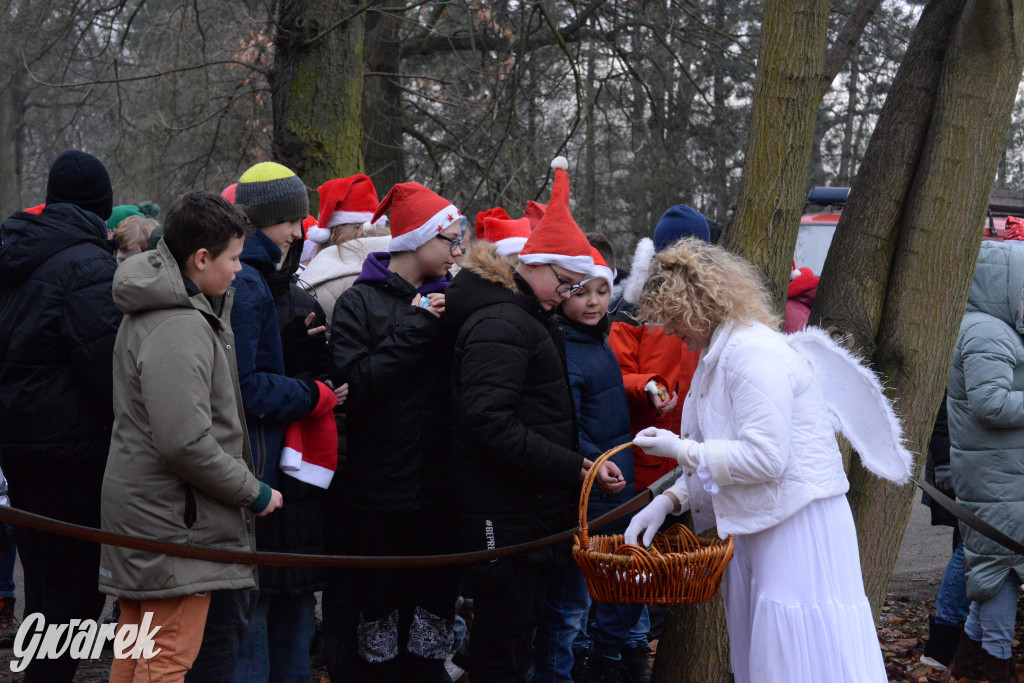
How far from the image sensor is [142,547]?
2.69 meters

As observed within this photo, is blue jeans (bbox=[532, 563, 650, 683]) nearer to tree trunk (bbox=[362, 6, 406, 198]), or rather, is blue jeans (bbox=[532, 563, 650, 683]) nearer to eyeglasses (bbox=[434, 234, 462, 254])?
eyeglasses (bbox=[434, 234, 462, 254])

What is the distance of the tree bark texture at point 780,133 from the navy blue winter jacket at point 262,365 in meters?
1.80

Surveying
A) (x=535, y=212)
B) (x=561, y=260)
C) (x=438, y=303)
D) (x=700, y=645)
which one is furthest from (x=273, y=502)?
(x=535, y=212)

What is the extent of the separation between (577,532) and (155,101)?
1021cm

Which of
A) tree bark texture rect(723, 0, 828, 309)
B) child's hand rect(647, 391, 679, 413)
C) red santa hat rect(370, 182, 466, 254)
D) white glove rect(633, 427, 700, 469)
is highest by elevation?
tree bark texture rect(723, 0, 828, 309)

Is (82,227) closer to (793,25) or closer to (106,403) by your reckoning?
(106,403)

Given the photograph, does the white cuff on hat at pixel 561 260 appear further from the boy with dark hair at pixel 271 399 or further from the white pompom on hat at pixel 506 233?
the boy with dark hair at pixel 271 399

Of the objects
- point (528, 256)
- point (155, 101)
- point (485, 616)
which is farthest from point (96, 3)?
point (485, 616)

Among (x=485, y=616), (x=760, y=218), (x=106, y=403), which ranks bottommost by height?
(x=485, y=616)

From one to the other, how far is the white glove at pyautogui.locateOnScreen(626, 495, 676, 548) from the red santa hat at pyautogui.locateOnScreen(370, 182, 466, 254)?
1.32 m

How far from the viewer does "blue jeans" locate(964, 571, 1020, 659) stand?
14.8 feet

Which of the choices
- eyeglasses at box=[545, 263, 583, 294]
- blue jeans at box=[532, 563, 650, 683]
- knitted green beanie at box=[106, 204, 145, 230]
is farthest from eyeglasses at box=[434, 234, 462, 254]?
knitted green beanie at box=[106, 204, 145, 230]

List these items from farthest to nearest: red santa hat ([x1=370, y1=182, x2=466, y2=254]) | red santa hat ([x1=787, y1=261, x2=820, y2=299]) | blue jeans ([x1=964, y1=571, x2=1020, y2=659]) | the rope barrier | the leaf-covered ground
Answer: red santa hat ([x1=787, y1=261, x2=820, y2=299])
the leaf-covered ground
blue jeans ([x1=964, y1=571, x2=1020, y2=659])
red santa hat ([x1=370, y1=182, x2=466, y2=254])
the rope barrier

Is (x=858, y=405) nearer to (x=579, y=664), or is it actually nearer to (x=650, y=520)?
(x=650, y=520)
